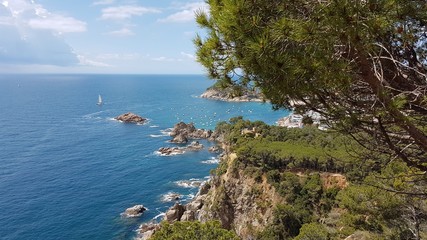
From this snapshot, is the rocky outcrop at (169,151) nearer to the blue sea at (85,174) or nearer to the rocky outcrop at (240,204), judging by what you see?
the blue sea at (85,174)

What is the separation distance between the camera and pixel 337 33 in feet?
11.4

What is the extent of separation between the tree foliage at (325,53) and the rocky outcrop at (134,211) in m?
28.4

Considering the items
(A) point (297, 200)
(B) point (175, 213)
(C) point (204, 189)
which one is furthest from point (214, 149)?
(A) point (297, 200)

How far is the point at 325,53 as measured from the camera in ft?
12.2

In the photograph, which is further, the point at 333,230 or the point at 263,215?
the point at 263,215

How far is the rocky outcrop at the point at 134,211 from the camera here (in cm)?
3069

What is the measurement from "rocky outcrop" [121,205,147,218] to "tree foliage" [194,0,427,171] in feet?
93.1

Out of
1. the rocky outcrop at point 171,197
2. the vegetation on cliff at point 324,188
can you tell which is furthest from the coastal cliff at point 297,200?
the rocky outcrop at point 171,197

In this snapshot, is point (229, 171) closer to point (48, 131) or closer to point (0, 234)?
point (0, 234)

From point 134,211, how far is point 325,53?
3026cm

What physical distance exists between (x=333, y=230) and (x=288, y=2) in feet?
54.5

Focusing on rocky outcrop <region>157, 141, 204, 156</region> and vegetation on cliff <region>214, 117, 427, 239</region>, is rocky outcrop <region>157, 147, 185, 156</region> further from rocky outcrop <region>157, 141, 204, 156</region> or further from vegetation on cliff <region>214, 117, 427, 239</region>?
vegetation on cliff <region>214, 117, 427, 239</region>

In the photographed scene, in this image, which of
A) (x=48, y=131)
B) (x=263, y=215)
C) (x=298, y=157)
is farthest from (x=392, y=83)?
(x=48, y=131)

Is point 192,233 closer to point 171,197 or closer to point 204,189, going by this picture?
point 204,189
